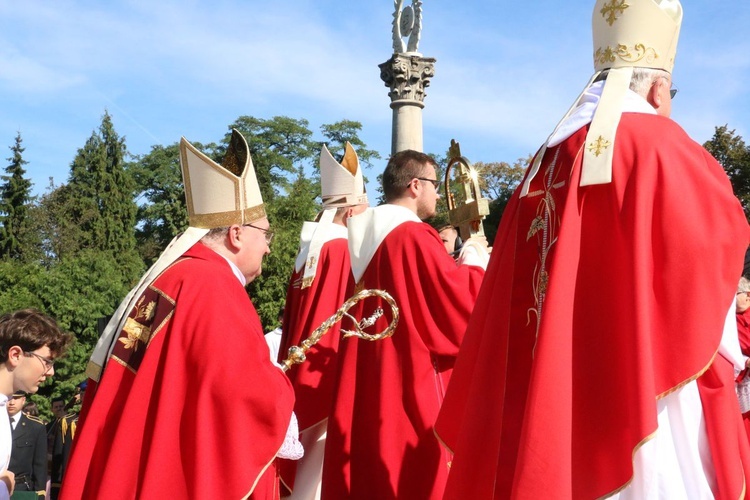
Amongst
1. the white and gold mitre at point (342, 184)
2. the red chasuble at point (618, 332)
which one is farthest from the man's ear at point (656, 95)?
the white and gold mitre at point (342, 184)

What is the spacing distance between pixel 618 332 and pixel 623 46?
47.8 inches

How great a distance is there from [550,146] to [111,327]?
2076 millimetres

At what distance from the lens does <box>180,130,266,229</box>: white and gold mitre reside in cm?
424

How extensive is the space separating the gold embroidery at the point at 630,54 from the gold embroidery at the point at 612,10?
0.40 ft

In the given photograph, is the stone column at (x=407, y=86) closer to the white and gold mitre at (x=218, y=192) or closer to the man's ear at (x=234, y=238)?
the white and gold mitre at (x=218, y=192)

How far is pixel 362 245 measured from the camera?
19.1ft

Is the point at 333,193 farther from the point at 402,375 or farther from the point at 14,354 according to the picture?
the point at 14,354

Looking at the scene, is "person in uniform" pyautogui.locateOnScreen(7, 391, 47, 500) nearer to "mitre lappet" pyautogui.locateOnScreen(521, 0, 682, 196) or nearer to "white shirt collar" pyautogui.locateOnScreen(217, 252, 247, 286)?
"white shirt collar" pyautogui.locateOnScreen(217, 252, 247, 286)

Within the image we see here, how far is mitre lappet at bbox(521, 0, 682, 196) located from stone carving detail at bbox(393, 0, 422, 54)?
17.1m

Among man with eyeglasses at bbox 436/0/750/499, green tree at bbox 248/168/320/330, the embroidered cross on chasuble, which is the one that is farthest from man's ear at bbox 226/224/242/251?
green tree at bbox 248/168/320/330

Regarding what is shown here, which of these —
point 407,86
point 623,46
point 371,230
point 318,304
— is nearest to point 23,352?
point 371,230

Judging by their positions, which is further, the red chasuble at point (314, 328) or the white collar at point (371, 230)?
the red chasuble at point (314, 328)

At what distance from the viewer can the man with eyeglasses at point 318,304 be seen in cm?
646

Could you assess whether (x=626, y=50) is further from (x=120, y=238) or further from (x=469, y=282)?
(x=120, y=238)
